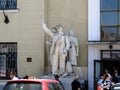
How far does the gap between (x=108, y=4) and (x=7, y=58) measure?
633 cm

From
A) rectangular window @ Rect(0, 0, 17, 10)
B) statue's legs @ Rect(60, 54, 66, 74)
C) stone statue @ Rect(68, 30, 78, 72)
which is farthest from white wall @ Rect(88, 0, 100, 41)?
rectangular window @ Rect(0, 0, 17, 10)

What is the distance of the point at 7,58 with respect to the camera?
90.2 ft

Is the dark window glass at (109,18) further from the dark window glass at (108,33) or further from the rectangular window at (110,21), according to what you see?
the dark window glass at (108,33)

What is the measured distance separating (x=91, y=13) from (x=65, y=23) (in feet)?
5.10

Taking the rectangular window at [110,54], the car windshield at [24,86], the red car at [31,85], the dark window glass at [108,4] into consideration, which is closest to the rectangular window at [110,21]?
the dark window glass at [108,4]

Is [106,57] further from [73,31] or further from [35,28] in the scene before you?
[35,28]

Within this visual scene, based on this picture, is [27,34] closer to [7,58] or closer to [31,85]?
[7,58]

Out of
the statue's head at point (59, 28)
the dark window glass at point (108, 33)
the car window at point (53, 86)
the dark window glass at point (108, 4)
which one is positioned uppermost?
the dark window glass at point (108, 4)

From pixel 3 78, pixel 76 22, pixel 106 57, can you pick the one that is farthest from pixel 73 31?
pixel 3 78

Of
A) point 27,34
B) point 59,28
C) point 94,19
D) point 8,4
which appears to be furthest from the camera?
point 8,4

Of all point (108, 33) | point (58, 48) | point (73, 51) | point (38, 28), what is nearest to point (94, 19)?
point (108, 33)

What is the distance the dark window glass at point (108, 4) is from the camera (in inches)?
1059

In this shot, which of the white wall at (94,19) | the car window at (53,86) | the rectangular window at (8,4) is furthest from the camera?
the rectangular window at (8,4)

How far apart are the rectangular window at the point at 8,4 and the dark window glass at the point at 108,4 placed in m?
4.88
